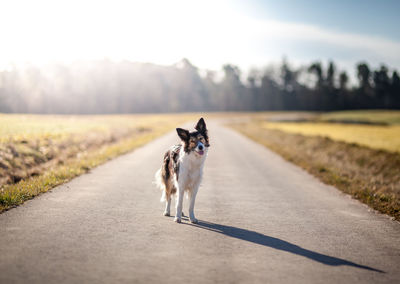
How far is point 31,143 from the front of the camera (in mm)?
16578

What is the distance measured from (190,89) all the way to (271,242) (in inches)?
5236

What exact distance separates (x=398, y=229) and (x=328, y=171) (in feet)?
22.8

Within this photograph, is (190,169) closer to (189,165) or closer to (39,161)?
(189,165)

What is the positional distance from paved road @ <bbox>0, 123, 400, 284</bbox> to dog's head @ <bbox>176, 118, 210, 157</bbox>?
1.37 metres

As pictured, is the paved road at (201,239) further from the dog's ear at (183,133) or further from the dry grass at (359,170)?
the dog's ear at (183,133)

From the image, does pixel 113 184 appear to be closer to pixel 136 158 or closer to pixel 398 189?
pixel 136 158

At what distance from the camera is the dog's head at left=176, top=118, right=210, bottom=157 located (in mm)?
6051

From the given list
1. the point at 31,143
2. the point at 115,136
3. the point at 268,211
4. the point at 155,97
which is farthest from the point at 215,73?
the point at 268,211

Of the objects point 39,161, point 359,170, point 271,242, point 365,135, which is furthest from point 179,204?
point 365,135

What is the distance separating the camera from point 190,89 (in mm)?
136125

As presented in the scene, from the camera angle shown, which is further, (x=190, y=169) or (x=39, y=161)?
(x=39, y=161)

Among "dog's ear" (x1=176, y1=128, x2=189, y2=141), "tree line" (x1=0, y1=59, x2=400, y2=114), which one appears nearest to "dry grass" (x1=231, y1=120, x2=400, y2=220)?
"dog's ear" (x1=176, y1=128, x2=189, y2=141)

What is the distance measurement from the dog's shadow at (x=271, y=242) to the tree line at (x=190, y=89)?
10347 cm

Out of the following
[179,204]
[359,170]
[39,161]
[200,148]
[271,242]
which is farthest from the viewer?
[359,170]
